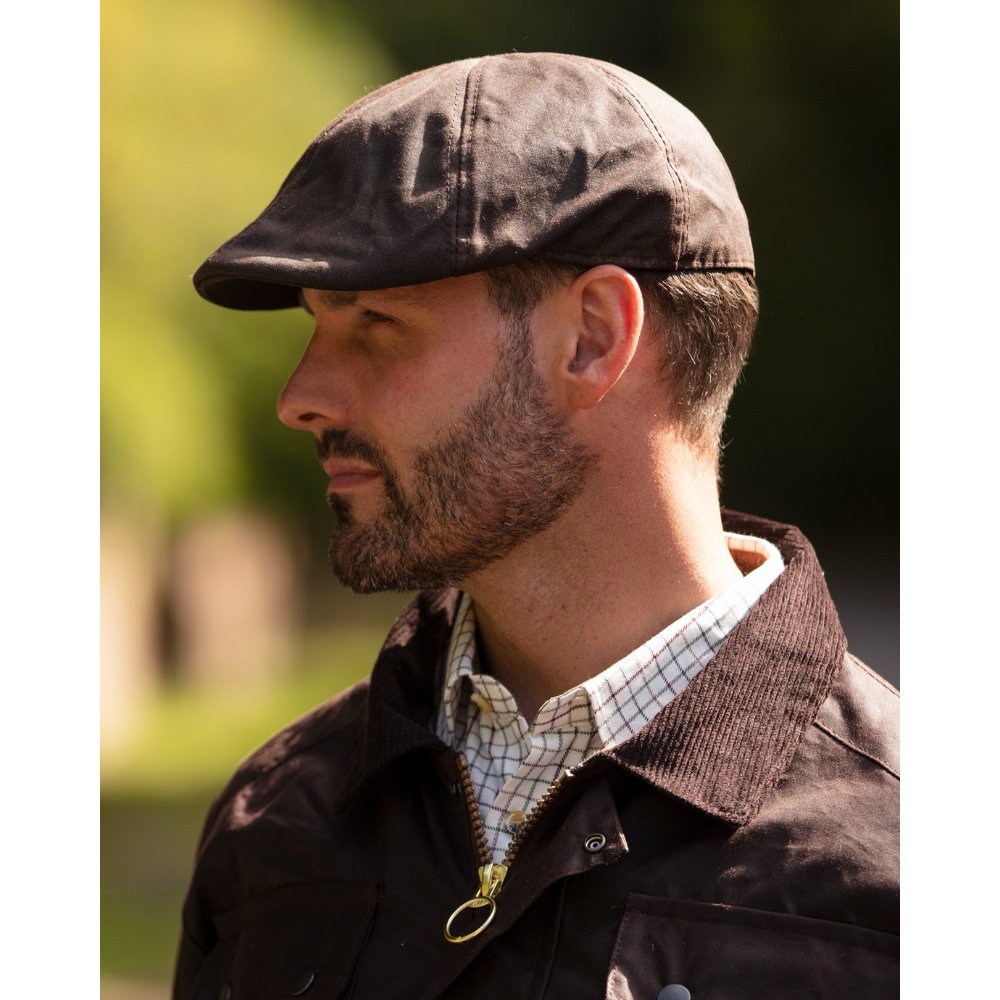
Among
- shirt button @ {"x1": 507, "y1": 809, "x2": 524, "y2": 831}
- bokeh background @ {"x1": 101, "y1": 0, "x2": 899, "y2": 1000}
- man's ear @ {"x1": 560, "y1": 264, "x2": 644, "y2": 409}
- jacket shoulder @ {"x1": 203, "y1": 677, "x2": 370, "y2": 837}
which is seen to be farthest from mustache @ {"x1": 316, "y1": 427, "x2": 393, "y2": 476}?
bokeh background @ {"x1": 101, "y1": 0, "x2": 899, "y2": 1000}

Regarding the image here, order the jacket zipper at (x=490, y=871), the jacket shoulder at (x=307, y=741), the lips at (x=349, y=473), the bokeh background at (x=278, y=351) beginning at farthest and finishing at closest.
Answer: the bokeh background at (x=278, y=351) → the jacket shoulder at (x=307, y=741) → the lips at (x=349, y=473) → the jacket zipper at (x=490, y=871)

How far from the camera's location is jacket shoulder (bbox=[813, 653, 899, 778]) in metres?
1.53

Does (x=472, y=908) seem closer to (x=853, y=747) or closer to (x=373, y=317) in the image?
(x=853, y=747)

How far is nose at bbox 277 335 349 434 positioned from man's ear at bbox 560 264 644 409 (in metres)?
0.29

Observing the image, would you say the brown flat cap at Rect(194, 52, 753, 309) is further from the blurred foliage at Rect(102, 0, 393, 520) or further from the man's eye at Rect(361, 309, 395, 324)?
the blurred foliage at Rect(102, 0, 393, 520)

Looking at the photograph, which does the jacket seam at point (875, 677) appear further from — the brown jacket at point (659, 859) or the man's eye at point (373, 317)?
the man's eye at point (373, 317)

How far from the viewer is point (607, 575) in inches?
67.4

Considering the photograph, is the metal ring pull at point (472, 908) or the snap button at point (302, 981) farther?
the snap button at point (302, 981)

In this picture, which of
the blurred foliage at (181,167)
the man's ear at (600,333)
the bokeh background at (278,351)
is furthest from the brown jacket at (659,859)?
the blurred foliage at (181,167)

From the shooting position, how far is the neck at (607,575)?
1702 millimetres

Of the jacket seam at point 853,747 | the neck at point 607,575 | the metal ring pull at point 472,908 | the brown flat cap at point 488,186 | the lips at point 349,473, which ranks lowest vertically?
the metal ring pull at point 472,908

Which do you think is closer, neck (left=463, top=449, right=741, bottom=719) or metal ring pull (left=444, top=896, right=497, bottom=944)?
metal ring pull (left=444, top=896, right=497, bottom=944)
